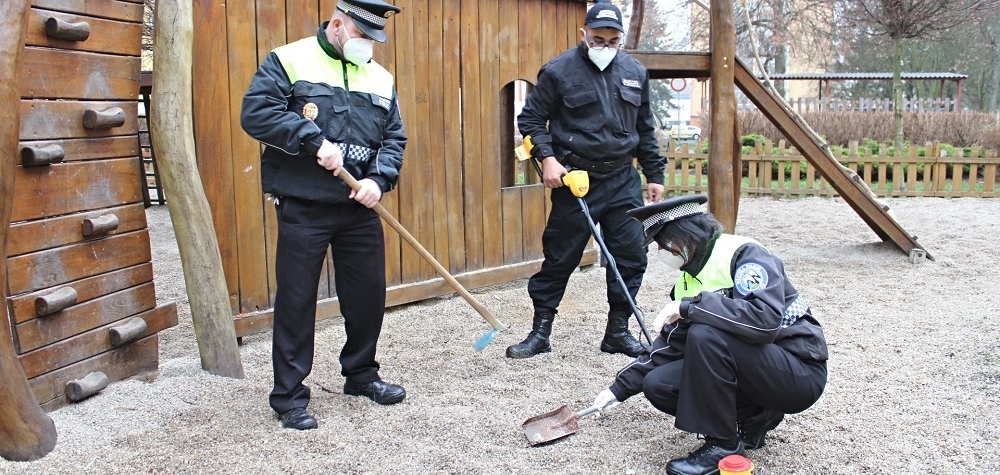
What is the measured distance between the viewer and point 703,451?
3.13 m

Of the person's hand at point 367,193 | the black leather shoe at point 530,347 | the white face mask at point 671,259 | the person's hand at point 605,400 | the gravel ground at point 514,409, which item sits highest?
the person's hand at point 367,193

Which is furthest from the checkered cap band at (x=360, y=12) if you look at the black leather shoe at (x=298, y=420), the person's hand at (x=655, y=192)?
the person's hand at (x=655, y=192)

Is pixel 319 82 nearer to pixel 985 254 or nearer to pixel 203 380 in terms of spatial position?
pixel 203 380

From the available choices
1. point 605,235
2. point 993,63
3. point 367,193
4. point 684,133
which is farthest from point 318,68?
point 684,133

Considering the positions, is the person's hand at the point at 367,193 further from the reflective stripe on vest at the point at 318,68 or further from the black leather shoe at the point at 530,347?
the black leather shoe at the point at 530,347

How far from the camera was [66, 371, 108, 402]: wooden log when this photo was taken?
3.79 meters

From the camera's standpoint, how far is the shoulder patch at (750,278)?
292 centimetres

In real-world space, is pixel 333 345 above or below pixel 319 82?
below

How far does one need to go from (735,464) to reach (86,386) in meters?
2.76

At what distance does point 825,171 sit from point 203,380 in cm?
548

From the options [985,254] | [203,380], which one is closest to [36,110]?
[203,380]

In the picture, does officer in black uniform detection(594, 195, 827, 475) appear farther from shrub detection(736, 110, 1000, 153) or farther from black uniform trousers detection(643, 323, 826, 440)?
shrub detection(736, 110, 1000, 153)

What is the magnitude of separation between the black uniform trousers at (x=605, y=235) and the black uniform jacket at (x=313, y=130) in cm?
124

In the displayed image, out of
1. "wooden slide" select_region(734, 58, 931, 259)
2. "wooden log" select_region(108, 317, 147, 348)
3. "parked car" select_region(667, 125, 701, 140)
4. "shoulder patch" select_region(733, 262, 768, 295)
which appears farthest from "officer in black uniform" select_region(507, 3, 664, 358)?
"parked car" select_region(667, 125, 701, 140)
